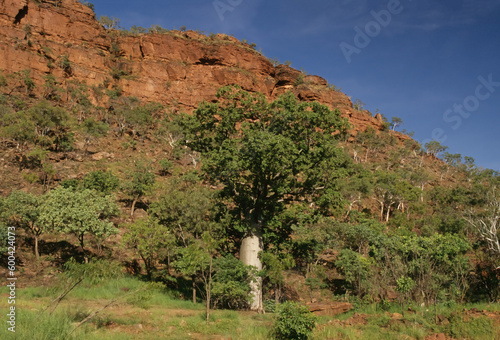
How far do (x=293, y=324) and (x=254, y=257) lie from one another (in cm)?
496

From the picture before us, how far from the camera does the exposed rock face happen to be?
156ft

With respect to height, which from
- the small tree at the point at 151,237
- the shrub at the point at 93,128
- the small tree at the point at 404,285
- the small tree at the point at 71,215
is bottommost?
the small tree at the point at 404,285

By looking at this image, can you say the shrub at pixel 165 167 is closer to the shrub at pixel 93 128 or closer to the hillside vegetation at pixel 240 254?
the shrub at pixel 93 128

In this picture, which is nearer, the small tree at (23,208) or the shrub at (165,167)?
the small tree at (23,208)

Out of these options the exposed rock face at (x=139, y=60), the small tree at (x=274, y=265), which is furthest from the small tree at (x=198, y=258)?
the exposed rock face at (x=139, y=60)

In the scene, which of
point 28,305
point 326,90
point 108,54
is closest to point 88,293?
point 28,305

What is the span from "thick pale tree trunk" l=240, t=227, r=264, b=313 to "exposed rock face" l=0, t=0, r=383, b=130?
1771 inches

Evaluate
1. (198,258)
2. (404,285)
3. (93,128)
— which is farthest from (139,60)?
(404,285)

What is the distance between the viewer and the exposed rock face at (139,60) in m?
47.7

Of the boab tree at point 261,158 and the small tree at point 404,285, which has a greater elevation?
the boab tree at point 261,158

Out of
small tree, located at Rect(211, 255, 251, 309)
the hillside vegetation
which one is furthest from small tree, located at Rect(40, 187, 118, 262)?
small tree, located at Rect(211, 255, 251, 309)

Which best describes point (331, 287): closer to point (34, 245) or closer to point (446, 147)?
point (34, 245)

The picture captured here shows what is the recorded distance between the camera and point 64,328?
18.3 ft

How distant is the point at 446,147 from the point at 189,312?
6736cm
